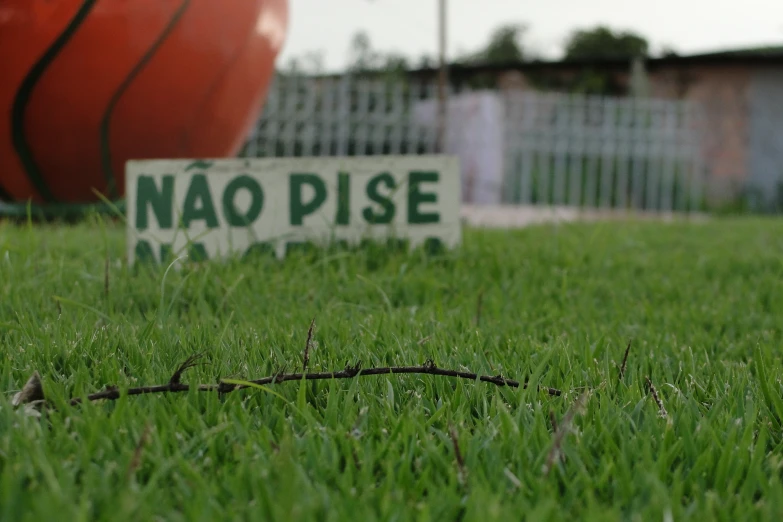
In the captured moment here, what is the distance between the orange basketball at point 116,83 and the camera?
3455 millimetres

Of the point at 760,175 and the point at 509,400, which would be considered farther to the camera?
the point at 760,175

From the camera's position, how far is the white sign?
7.96ft

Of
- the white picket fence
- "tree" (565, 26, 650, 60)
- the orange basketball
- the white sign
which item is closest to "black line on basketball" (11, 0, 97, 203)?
the orange basketball

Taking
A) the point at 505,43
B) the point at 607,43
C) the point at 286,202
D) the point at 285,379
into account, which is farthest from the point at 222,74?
the point at 505,43

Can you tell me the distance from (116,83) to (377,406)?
118 inches

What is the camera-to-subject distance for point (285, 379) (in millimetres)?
1139

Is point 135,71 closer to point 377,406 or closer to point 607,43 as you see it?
point 377,406

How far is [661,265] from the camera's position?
9.72 feet

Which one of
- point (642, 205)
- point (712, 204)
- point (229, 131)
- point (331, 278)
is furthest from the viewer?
point (712, 204)

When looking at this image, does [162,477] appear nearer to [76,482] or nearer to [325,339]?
[76,482]

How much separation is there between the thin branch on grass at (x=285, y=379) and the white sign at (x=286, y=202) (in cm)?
120

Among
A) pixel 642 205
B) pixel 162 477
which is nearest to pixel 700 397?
pixel 162 477

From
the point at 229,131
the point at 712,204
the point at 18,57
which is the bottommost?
the point at 712,204

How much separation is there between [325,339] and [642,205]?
34.5 feet
